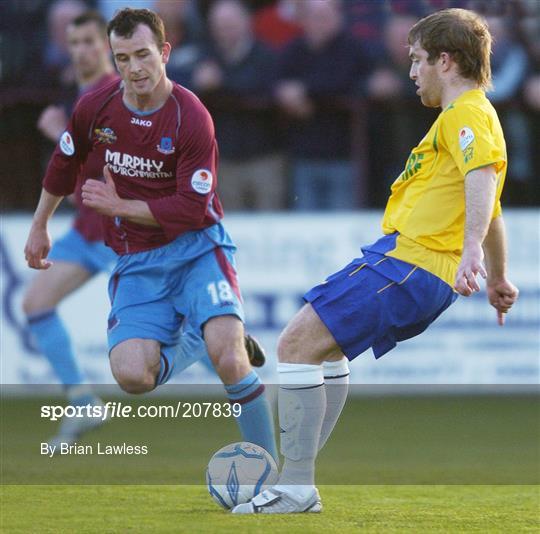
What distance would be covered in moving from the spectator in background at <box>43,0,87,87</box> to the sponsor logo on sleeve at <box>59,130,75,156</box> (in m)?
5.15

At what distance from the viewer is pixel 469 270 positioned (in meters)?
4.73

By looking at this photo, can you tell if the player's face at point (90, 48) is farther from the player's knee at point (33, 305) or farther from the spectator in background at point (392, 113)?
the spectator in background at point (392, 113)

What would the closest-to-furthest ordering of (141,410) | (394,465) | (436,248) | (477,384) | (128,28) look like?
(436,248), (128,28), (394,465), (141,410), (477,384)

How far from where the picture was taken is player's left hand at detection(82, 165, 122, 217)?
5918 mm

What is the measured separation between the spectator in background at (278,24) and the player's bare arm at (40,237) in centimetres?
529

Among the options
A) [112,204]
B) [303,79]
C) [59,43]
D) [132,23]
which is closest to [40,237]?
[112,204]

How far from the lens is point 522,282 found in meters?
10.6

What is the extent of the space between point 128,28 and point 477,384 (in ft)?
18.2

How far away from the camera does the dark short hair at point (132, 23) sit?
5.97 meters

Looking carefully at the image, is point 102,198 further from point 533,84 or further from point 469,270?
point 533,84

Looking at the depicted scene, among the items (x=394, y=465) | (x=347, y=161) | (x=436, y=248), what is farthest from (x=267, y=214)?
(x=436, y=248)

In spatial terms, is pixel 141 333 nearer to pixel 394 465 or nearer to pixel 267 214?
pixel 394 465

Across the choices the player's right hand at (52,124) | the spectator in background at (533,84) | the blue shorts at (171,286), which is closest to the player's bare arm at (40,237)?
the blue shorts at (171,286)

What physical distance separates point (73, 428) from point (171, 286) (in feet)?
6.73
